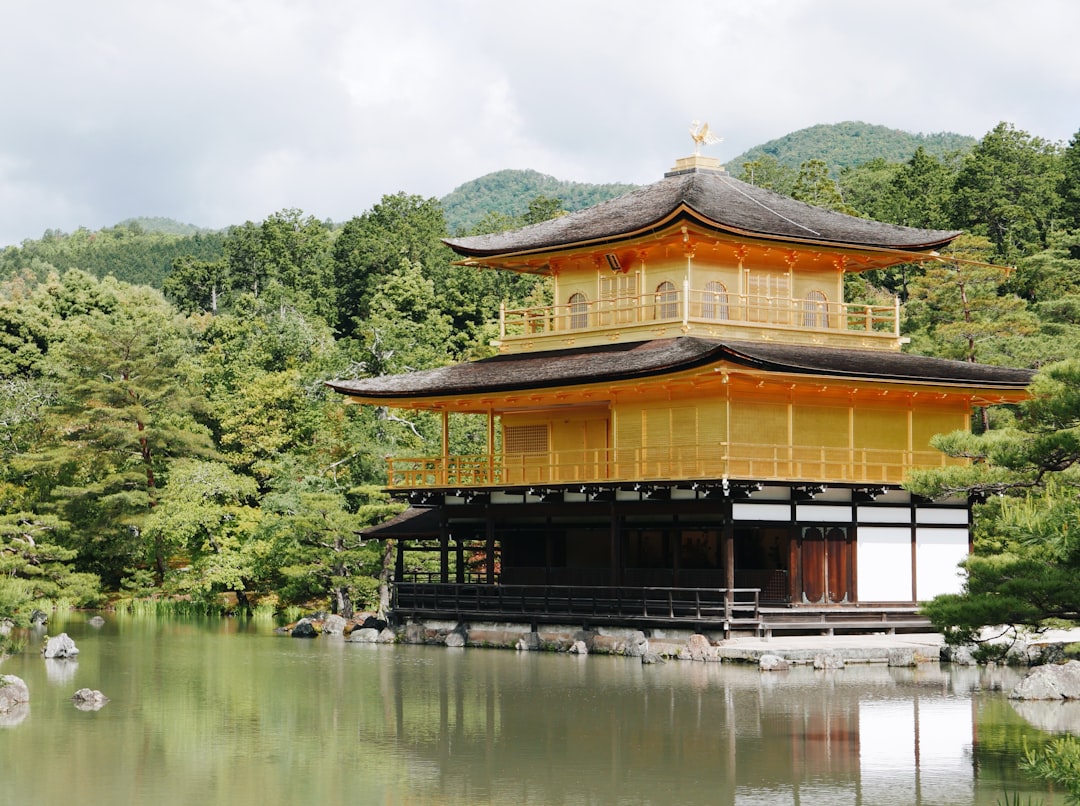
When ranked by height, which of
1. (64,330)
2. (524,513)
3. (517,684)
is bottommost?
(517,684)

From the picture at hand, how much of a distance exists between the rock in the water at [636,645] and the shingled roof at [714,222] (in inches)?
353

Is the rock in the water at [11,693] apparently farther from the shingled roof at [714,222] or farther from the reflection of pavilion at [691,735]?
the shingled roof at [714,222]

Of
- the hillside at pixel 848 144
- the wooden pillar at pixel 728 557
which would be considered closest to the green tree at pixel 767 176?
the wooden pillar at pixel 728 557

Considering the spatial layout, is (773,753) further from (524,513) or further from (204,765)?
(524,513)

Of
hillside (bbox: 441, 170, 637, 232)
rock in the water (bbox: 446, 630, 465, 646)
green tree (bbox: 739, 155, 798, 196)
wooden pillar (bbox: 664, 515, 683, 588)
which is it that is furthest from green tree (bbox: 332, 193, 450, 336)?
hillside (bbox: 441, 170, 637, 232)

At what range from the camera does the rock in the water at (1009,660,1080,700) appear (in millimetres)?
23922

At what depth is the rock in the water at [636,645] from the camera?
32.1 meters

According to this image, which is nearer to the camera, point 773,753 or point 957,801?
point 957,801

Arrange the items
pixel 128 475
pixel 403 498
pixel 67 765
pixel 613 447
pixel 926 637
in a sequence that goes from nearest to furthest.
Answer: pixel 67 765, pixel 926 637, pixel 613 447, pixel 403 498, pixel 128 475

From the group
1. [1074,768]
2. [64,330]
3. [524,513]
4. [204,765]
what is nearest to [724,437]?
[524,513]

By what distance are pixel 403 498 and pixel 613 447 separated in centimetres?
679

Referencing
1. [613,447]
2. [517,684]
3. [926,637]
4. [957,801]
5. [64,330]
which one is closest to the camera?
[957,801]

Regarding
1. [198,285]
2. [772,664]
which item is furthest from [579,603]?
[198,285]

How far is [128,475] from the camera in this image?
2015 inches
